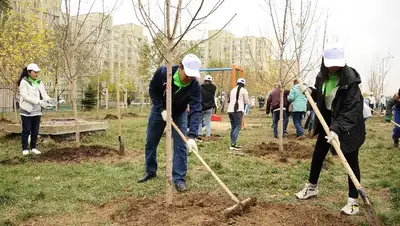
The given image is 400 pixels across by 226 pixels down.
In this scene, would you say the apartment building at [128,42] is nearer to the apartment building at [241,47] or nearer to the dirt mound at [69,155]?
the apartment building at [241,47]

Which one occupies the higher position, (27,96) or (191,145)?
(27,96)

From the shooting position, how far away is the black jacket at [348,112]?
357cm

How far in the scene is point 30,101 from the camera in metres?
6.62

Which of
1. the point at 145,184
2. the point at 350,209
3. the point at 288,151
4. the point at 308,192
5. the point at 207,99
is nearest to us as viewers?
the point at 350,209

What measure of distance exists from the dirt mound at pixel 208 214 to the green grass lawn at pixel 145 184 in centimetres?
26

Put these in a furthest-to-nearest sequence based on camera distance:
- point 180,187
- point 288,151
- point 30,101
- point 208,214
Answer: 1. point 288,151
2. point 30,101
3. point 180,187
4. point 208,214

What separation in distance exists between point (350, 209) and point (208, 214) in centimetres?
158

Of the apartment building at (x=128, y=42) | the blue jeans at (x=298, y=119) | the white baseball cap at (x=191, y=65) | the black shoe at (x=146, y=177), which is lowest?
the black shoe at (x=146, y=177)

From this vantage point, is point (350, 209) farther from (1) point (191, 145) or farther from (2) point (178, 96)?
(2) point (178, 96)

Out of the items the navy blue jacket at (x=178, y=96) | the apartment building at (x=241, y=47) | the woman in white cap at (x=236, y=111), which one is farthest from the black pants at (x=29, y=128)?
the woman in white cap at (x=236, y=111)

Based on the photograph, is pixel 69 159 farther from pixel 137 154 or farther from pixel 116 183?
pixel 116 183

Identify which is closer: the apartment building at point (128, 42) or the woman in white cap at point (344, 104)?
the woman in white cap at point (344, 104)

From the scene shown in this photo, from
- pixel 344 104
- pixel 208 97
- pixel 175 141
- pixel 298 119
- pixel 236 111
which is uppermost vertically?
pixel 344 104

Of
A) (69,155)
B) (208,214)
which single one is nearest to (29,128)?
(69,155)
